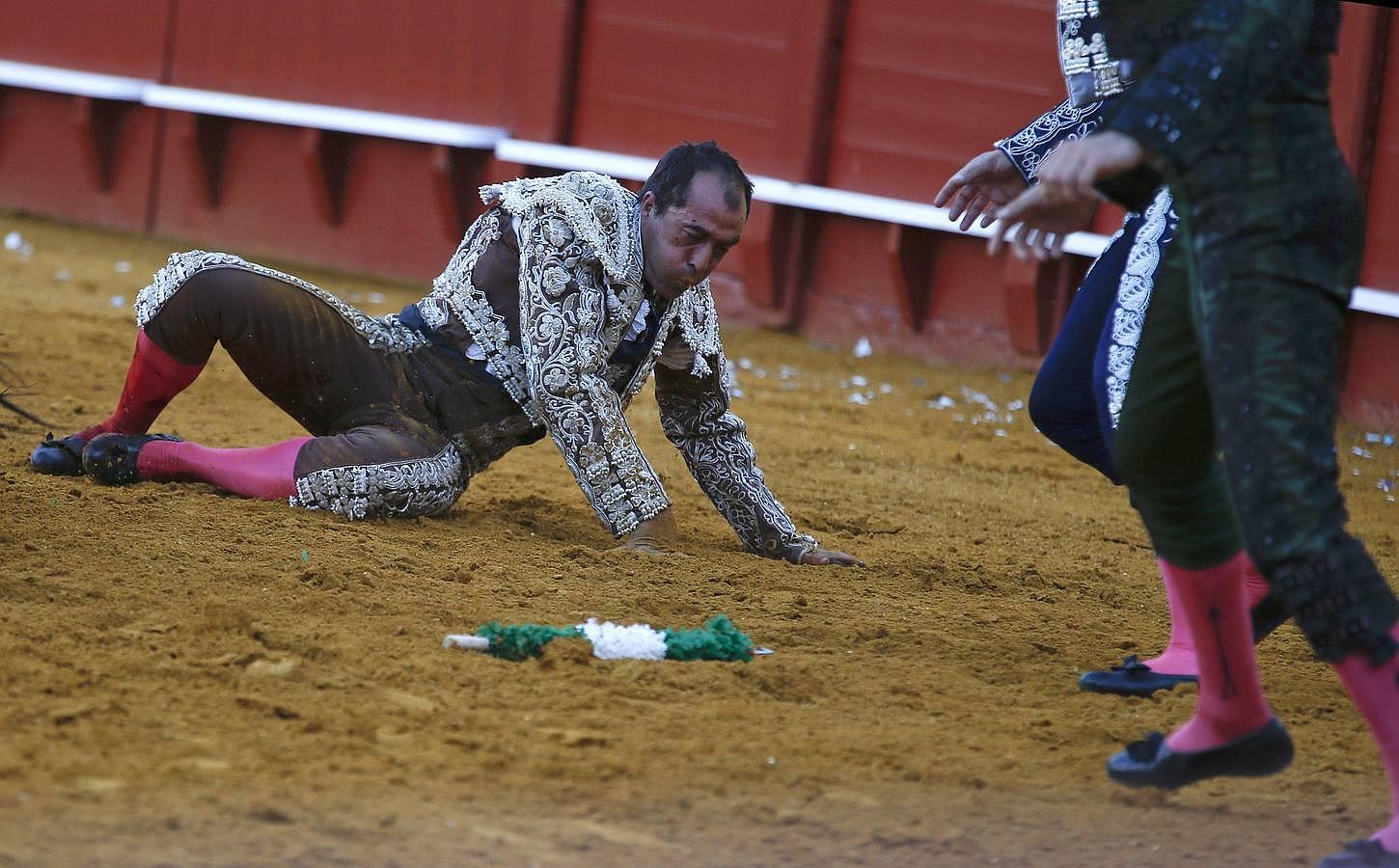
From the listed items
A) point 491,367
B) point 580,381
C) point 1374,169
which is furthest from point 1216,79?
point 1374,169

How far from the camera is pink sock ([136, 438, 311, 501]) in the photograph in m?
4.06

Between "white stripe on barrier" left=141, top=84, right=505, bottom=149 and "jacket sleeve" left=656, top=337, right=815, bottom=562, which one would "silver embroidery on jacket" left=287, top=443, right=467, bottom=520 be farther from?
"white stripe on barrier" left=141, top=84, right=505, bottom=149

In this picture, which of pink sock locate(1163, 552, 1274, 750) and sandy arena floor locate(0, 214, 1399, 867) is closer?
sandy arena floor locate(0, 214, 1399, 867)

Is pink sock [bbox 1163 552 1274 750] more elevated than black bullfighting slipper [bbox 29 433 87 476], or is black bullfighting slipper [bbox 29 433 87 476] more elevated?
pink sock [bbox 1163 552 1274 750]

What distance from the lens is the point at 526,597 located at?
138 inches

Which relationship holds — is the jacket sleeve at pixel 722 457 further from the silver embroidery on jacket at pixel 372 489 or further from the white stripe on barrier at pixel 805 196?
the white stripe on barrier at pixel 805 196

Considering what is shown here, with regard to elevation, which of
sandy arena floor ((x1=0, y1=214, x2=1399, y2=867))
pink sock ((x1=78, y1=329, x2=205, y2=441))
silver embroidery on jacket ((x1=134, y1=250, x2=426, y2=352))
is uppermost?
silver embroidery on jacket ((x1=134, y1=250, x2=426, y2=352))

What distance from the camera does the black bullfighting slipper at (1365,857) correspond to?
7.20 ft

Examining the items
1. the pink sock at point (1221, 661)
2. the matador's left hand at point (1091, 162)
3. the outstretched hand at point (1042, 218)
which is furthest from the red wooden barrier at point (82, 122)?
the matador's left hand at point (1091, 162)

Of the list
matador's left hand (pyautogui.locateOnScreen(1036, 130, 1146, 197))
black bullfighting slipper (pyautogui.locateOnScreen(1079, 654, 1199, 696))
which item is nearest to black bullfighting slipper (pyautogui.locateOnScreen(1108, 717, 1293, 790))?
black bullfighting slipper (pyautogui.locateOnScreen(1079, 654, 1199, 696))

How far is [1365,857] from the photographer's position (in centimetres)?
221

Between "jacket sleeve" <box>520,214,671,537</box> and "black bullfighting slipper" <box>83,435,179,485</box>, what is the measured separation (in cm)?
101

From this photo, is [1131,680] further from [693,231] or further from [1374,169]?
[1374,169]

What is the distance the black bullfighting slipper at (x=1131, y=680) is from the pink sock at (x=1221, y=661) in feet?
2.06
